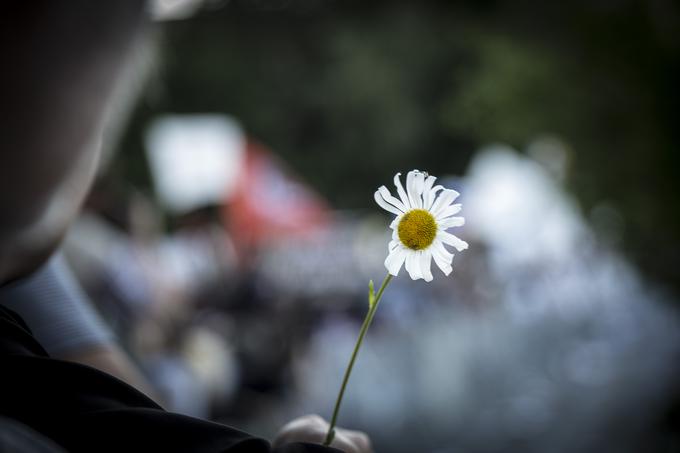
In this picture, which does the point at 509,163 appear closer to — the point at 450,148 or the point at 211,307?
the point at 211,307

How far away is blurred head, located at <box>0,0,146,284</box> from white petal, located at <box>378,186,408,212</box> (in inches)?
10.0

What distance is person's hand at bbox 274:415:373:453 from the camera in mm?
883

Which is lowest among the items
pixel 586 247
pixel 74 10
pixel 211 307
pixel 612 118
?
pixel 74 10

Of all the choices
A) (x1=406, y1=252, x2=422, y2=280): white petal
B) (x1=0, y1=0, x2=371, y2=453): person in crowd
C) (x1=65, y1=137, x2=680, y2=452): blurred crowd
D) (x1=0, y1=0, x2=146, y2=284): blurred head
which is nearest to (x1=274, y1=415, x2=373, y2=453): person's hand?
(x1=0, y1=0, x2=371, y2=453): person in crowd

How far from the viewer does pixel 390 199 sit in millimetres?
710

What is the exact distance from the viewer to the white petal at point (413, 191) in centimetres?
71

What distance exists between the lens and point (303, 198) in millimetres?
12641

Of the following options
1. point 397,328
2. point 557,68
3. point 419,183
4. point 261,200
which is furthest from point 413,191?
point 261,200

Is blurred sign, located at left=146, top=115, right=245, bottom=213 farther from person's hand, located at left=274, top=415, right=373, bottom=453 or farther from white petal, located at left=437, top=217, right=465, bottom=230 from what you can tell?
white petal, located at left=437, top=217, right=465, bottom=230

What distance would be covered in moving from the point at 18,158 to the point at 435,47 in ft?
62.0

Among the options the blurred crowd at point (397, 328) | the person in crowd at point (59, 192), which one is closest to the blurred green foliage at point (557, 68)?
the person in crowd at point (59, 192)

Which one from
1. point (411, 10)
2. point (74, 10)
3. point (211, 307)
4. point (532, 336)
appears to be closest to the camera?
point (74, 10)

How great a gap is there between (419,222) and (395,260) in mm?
43

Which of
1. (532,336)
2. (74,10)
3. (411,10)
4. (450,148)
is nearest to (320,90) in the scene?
(450,148)
